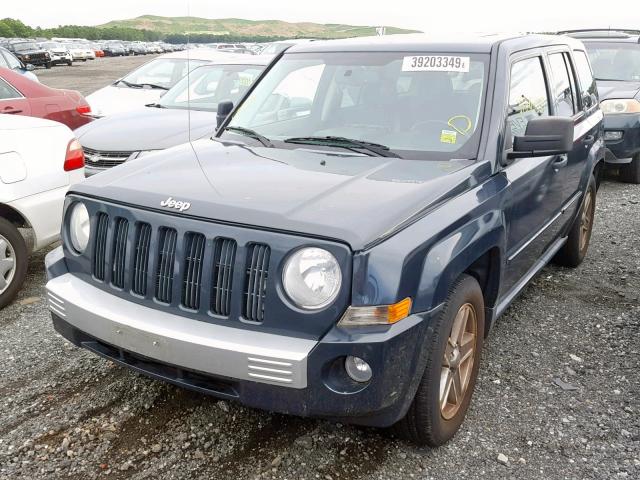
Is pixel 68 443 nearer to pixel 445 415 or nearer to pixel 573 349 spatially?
pixel 445 415

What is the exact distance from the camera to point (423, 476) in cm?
283

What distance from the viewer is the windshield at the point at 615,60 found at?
30.4 feet

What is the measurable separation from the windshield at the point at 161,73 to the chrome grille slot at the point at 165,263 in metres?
7.65

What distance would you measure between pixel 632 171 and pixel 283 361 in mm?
7772

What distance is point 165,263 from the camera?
2.69 m

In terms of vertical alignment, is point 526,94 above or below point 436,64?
below

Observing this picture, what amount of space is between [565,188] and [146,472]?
3261mm

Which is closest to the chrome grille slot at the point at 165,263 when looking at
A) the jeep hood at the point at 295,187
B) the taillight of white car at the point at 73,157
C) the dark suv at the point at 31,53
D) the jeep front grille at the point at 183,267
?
the jeep front grille at the point at 183,267

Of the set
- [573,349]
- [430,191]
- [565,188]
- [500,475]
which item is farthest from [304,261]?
[565,188]

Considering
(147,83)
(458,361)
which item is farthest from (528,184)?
(147,83)

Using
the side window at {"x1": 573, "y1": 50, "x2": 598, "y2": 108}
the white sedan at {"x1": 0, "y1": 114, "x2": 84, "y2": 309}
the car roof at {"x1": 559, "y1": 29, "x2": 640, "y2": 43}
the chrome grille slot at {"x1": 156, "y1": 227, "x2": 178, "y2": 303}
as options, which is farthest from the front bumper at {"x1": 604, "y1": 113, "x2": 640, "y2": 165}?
Result: the chrome grille slot at {"x1": 156, "y1": 227, "x2": 178, "y2": 303}

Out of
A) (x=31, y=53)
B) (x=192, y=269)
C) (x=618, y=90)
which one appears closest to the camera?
(x=192, y=269)

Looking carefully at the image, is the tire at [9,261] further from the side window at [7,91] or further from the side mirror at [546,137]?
the side window at [7,91]

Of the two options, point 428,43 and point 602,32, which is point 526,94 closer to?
point 428,43
